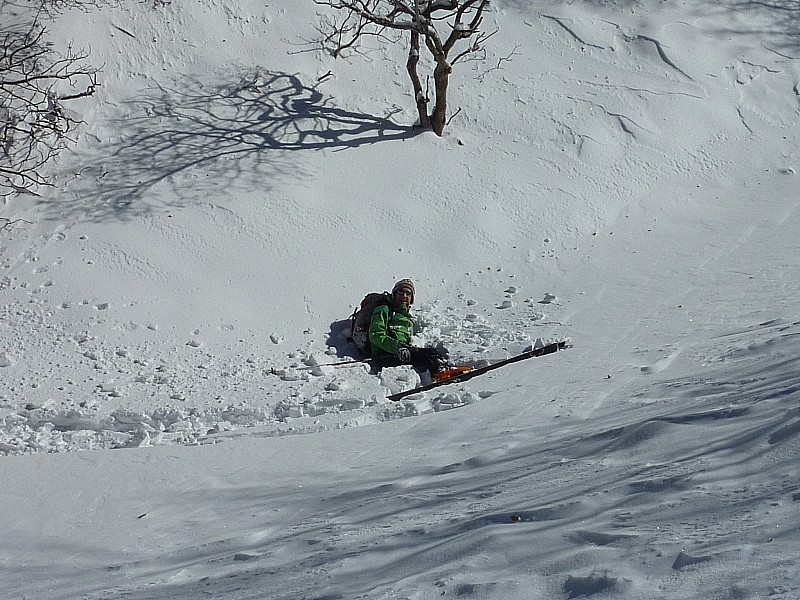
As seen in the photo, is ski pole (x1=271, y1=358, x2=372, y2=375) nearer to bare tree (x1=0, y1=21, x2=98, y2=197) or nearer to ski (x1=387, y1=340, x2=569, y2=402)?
ski (x1=387, y1=340, x2=569, y2=402)

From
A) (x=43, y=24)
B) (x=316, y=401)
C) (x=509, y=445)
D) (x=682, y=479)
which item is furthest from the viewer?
(x=43, y=24)

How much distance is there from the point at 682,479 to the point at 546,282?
4949mm

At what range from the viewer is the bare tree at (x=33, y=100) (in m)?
8.35

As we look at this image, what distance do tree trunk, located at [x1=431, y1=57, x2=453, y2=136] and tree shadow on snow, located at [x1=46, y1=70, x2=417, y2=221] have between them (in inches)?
13.7

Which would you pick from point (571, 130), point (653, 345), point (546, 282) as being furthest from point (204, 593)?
point (571, 130)

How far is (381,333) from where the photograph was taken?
6.82 m

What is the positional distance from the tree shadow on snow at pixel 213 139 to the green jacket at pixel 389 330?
257 cm

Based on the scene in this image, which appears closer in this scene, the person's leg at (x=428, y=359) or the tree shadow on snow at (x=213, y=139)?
the person's leg at (x=428, y=359)

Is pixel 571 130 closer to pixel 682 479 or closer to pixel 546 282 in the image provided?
pixel 546 282

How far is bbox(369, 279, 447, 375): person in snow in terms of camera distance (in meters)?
6.69

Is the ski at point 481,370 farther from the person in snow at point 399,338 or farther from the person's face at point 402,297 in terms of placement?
the person's face at point 402,297

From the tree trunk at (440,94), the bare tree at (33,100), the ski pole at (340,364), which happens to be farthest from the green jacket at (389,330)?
the bare tree at (33,100)

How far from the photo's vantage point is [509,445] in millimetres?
4430

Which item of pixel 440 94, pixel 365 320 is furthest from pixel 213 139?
pixel 365 320
